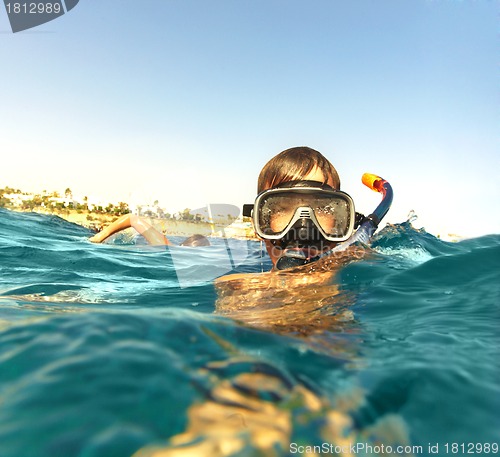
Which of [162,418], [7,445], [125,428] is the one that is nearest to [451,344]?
[162,418]

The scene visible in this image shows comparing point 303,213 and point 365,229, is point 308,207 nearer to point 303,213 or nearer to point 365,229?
point 303,213

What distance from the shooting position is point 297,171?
370 centimetres

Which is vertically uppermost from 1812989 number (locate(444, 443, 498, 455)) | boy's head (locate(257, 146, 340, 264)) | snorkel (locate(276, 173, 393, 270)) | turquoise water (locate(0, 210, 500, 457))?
boy's head (locate(257, 146, 340, 264))

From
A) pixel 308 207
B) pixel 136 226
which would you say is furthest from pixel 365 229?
pixel 136 226

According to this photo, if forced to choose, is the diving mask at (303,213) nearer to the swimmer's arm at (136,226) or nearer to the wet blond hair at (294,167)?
the wet blond hair at (294,167)

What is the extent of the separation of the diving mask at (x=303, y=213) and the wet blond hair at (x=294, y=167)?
0.71 ft

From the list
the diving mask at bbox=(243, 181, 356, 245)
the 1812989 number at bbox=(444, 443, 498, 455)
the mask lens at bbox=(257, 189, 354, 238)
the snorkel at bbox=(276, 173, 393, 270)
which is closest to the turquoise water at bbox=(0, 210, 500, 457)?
the 1812989 number at bbox=(444, 443, 498, 455)

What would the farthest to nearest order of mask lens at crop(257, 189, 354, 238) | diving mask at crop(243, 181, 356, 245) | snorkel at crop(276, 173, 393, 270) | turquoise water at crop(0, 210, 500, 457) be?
mask lens at crop(257, 189, 354, 238), diving mask at crop(243, 181, 356, 245), snorkel at crop(276, 173, 393, 270), turquoise water at crop(0, 210, 500, 457)

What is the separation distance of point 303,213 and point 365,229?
37.1 inches

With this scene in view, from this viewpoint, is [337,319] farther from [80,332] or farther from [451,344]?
[80,332]

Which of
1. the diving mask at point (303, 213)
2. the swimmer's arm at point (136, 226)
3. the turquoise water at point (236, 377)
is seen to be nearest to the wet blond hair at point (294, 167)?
the diving mask at point (303, 213)

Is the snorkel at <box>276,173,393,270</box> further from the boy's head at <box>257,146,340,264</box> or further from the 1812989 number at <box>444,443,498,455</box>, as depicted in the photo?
the 1812989 number at <box>444,443,498,455</box>

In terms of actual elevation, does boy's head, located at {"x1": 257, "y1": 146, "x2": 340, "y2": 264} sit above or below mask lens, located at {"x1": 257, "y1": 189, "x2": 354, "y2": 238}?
above

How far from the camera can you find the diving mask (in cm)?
343
